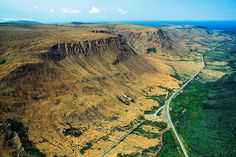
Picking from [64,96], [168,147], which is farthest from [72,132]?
[168,147]

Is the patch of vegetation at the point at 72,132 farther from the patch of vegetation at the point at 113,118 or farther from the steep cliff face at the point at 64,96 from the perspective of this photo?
the patch of vegetation at the point at 113,118

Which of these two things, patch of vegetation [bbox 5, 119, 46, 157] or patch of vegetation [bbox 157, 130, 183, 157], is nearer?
patch of vegetation [bbox 5, 119, 46, 157]

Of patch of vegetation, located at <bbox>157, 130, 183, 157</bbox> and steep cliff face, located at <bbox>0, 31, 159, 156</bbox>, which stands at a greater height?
steep cliff face, located at <bbox>0, 31, 159, 156</bbox>

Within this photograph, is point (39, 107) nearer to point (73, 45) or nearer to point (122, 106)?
point (122, 106)

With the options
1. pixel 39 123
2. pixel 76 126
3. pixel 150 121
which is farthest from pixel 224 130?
pixel 39 123

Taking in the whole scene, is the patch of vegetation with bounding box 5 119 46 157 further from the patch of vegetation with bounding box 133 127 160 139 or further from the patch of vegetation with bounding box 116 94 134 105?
the patch of vegetation with bounding box 116 94 134 105

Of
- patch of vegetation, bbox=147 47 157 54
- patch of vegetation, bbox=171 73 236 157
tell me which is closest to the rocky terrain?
patch of vegetation, bbox=171 73 236 157
